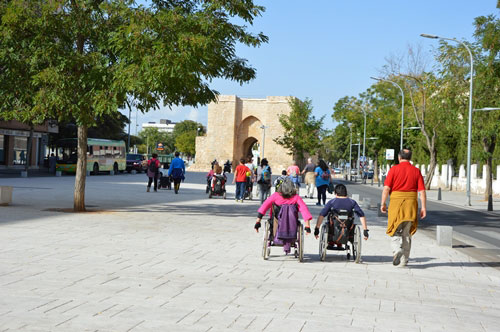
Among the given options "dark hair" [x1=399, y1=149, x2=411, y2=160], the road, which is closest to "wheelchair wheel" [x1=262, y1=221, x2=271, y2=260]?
"dark hair" [x1=399, y1=149, x2=411, y2=160]

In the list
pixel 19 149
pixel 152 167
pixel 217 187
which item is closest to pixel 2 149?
pixel 19 149

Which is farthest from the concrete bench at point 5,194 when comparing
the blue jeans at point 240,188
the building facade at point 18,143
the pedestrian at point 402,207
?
the building facade at point 18,143

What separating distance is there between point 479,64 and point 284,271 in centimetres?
2609

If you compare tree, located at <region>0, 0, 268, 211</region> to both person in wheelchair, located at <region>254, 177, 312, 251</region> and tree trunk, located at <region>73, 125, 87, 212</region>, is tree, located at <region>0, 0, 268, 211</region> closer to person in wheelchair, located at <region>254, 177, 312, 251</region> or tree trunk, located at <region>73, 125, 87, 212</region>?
tree trunk, located at <region>73, 125, 87, 212</region>

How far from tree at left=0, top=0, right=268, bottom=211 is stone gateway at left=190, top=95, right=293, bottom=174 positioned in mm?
80119

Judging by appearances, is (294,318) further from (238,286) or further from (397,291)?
(397,291)

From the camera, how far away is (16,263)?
334 inches

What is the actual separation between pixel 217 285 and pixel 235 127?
91603 millimetres

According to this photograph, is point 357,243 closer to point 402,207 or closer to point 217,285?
point 402,207

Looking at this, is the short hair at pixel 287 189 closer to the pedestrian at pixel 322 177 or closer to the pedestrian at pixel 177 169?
the pedestrian at pixel 322 177

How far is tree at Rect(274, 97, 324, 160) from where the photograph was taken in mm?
61250

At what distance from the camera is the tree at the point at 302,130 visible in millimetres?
→ 61250

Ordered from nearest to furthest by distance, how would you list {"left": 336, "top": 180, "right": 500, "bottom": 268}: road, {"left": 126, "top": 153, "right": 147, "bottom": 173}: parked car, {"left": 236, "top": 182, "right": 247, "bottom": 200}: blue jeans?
{"left": 336, "top": 180, "right": 500, "bottom": 268}: road, {"left": 236, "top": 182, "right": 247, "bottom": 200}: blue jeans, {"left": 126, "top": 153, "right": 147, "bottom": 173}: parked car

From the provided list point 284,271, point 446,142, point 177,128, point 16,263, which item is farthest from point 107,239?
point 177,128
